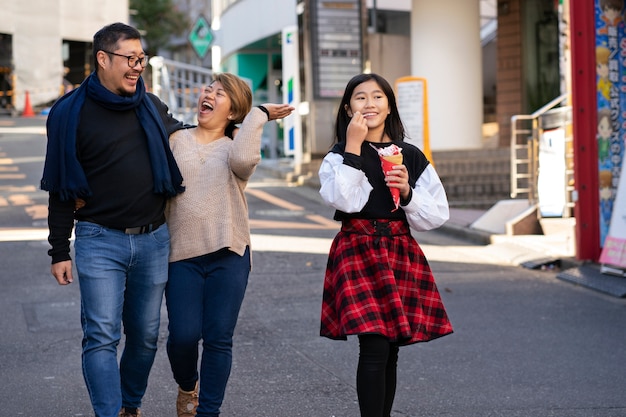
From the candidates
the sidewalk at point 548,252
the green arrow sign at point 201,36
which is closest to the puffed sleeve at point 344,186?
the sidewalk at point 548,252

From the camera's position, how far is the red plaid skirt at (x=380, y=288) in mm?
4500

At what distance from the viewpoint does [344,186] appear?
14.5 feet

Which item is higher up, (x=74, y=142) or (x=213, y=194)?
(x=74, y=142)

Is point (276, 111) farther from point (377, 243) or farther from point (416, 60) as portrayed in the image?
point (416, 60)

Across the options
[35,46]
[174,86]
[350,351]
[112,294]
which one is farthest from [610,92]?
[35,46]

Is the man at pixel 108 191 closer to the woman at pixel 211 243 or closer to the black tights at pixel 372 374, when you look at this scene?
the woman at pixel 211 243

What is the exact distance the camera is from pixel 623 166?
10.0 metres

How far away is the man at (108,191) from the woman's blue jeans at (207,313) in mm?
124

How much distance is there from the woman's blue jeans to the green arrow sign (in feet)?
80.9

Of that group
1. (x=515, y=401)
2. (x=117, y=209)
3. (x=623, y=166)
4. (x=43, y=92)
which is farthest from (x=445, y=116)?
(x=43, y=92)

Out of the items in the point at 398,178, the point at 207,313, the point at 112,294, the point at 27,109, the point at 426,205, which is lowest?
the point at 207,313

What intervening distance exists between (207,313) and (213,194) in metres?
0.53

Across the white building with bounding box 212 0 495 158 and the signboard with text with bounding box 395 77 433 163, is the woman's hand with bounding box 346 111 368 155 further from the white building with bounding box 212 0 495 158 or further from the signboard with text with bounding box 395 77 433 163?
the white building with bounding box 212 0 495 158

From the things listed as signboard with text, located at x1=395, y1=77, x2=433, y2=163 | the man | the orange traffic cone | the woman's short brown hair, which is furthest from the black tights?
the orange traffic cone
